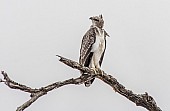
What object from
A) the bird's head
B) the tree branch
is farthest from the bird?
the tree branch

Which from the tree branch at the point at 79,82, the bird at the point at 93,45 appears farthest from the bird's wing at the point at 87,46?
the tree branch at the point at 79,82

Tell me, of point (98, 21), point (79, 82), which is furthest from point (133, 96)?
point (98, 21)

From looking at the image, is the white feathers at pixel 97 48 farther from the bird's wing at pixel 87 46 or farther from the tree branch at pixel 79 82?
the tree branch at pixel 79 82

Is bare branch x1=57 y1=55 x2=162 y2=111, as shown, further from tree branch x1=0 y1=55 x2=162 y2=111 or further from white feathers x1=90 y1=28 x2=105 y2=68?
white feathers x1=90 y1=28 x2=105 y2=68

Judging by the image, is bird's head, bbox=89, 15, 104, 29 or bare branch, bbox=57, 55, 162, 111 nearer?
bare branch, bbox=57, 55, 162, 111

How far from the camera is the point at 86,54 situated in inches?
66.7

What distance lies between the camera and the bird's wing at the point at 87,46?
1.67 m

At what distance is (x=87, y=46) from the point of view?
5.53 ft

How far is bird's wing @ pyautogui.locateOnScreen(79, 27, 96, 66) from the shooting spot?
1.67 meters

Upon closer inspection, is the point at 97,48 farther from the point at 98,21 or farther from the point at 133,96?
the point at 133,96

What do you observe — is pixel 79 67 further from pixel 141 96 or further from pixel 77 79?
pixel 141 96

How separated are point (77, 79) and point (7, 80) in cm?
25

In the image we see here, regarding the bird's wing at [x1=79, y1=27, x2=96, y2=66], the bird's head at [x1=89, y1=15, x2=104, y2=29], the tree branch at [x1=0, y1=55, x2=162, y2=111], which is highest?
the bird's head at [x1=89, y1=15, x2=104, y2=29]

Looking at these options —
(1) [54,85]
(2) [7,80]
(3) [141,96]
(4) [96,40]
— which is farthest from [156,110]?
(4) [96,40]
